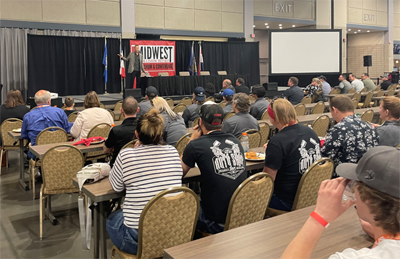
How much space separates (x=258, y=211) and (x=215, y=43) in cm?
1344

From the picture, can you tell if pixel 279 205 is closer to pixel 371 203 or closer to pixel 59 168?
pixel 371 203

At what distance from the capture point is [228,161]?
262cm

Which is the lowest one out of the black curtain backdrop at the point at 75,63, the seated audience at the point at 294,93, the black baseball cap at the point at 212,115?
the black baseball cap at the point at 212,115

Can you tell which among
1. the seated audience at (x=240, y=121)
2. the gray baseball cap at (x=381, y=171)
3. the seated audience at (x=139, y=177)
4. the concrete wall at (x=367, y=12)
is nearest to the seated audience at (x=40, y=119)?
the seated audience at (x=240, y=121)

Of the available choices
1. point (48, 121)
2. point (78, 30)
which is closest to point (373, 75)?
point (78, 30)

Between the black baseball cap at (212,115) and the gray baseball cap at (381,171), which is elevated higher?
the black baseball cap at (212,115)

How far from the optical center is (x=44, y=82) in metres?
12.2

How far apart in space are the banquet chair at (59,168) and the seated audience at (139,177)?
1.37 meters

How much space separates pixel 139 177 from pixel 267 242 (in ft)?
3.20

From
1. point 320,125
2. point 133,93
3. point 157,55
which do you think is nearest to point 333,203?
point 320,125

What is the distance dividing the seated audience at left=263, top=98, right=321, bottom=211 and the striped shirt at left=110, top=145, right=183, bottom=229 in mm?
809

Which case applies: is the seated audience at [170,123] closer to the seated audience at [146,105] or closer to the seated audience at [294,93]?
the seated audience at [146,105]

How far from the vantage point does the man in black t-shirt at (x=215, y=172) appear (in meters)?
2.57

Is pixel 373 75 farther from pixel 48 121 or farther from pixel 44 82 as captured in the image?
pixel 48 121
